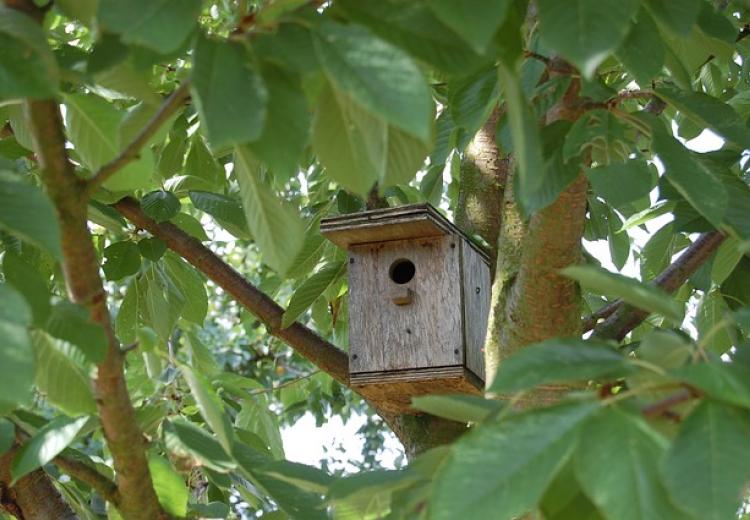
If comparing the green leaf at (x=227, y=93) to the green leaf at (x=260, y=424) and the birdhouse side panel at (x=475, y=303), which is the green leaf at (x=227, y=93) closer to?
the green leaf at (x=260, y=424)

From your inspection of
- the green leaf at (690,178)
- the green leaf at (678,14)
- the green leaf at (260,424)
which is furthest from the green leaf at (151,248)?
the green leaf at (678,14)

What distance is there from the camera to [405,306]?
2.61 m

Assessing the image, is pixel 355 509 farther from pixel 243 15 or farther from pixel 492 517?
pixel 243 15

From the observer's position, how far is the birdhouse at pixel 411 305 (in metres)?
2.50

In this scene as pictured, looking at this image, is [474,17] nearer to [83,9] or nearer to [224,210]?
[83,9]

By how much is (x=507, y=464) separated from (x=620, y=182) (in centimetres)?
60

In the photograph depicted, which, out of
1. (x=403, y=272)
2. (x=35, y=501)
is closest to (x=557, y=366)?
(x=35, y=501)

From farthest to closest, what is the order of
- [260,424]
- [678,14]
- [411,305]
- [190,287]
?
[411,305]
[190,287]
[260,424]
[678,14]

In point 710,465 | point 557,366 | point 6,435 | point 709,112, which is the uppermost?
point 709,112

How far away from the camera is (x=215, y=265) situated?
2.34 metres

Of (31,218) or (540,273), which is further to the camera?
(540,273)

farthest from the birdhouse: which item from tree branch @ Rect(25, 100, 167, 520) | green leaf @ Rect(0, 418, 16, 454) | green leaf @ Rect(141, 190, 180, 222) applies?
tree branch @ Rect(25, 100, 167, 520)

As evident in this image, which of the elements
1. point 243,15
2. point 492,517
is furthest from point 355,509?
point 243,15

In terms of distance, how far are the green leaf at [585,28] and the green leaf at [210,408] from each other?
514 mm
